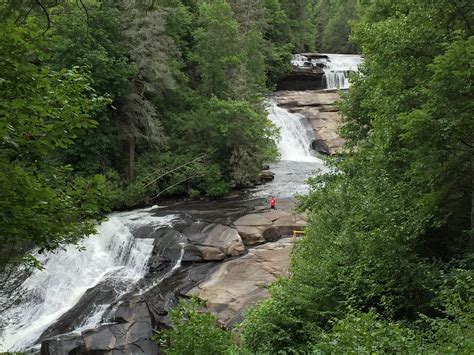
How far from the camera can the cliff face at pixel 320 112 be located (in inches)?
1181

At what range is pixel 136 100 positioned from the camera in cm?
2220

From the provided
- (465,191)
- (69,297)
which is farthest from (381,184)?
(69,297)

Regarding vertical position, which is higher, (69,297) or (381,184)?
(381,184)

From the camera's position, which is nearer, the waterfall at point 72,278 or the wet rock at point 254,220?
the waterfall at point 72,278

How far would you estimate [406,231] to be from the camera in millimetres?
7164

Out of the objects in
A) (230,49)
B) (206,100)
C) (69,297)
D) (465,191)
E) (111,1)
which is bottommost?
(69,297)

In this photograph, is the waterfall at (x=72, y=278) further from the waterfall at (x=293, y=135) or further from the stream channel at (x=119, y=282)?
the waterfall at (x=293, y=135)

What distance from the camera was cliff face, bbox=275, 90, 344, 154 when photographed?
3000 centimetres

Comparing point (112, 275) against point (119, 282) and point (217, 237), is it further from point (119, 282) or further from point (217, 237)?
point (217, 237)

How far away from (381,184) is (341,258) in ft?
5.43

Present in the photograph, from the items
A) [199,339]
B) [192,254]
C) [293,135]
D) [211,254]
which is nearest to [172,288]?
[192,254]

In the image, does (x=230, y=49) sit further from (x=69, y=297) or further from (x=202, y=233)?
(x=69, y=297)

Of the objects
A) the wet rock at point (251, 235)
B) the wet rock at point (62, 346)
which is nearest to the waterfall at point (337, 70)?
the wet rock at point (251, 235)

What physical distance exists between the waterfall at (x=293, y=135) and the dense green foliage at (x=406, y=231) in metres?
20.1
